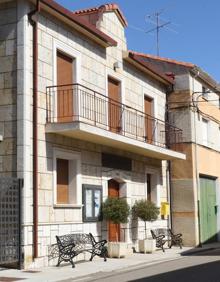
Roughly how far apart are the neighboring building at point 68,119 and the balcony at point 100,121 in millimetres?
32

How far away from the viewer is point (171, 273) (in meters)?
13.8

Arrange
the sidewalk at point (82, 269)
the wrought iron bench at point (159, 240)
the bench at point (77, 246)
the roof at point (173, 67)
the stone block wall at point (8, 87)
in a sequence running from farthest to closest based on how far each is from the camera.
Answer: the roof at point (173, 67) < the wrought iron bench at point (159, 240) < the bench at point (77, 246) < the stone block wall at point (8, 87) < the sidewalk at point (82, 269)

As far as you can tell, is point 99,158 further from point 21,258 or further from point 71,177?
point 21,258

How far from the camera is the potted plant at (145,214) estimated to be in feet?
65.0

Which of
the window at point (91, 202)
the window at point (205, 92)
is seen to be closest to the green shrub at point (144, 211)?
the window at point (91, 202)

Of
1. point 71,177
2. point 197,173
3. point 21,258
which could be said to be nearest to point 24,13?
point 71,177

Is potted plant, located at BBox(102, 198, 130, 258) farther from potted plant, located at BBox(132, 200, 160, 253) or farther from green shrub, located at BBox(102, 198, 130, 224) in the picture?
potted plant, located at BBox(132, 200, 160, 253)

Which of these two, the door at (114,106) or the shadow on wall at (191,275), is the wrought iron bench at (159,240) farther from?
the shadow on wall at (191,275)

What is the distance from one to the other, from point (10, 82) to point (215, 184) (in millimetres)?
14587

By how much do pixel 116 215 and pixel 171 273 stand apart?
4264mm

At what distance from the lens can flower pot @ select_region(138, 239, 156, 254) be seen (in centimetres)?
1988

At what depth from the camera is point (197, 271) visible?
1405 cm

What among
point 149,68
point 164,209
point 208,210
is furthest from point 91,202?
point 208,210

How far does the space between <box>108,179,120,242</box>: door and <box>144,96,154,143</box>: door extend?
8.57 ft
